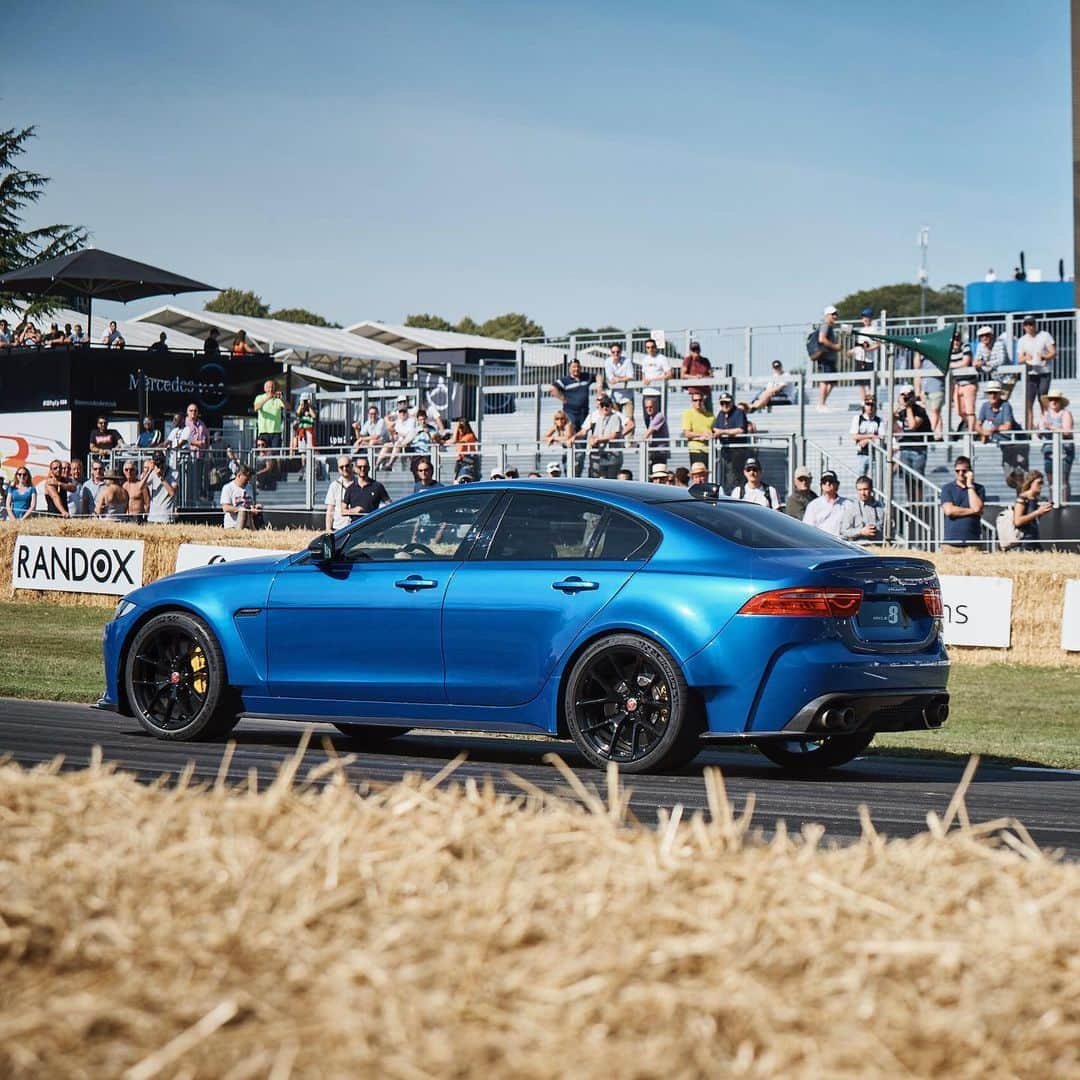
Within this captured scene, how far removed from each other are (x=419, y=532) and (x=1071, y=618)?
9.43 meters

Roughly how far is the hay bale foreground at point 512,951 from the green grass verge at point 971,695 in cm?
936

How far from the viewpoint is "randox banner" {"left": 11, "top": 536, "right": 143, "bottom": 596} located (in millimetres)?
24766

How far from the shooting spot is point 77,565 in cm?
2539

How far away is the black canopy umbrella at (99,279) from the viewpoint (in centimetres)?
3688

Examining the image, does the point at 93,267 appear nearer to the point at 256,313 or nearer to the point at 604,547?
the point at 604,547

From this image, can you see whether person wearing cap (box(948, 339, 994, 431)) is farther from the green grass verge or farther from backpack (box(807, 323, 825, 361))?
the green grass verge

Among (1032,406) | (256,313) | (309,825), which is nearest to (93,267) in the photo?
(1032,406)

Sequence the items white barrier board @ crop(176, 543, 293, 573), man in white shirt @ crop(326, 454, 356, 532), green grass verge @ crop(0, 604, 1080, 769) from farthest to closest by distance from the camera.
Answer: man in white shirt @ crop(326, 454, 356, 532), white barrier board @ crop(176, 543, 293, 573), green grass verge @ crop(0, 604, 1080, 769)

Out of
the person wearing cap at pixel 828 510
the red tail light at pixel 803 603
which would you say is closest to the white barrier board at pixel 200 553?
the person wearing cap at pixel 828 510

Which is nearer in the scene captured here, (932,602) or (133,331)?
(932,602)

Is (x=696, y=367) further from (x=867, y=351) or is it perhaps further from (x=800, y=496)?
(x=800, y=496)

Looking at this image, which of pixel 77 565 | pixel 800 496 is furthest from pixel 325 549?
pixel 77 565

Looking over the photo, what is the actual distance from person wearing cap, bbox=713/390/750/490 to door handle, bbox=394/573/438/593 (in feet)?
44.9

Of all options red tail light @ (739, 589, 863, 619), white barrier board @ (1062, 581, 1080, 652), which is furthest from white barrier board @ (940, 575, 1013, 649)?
red tail light @ (739, 589, 863, 619)
